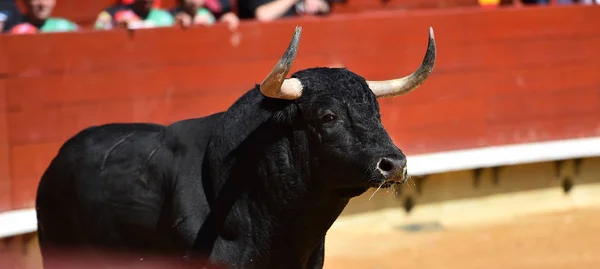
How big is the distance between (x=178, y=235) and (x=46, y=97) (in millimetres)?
2335

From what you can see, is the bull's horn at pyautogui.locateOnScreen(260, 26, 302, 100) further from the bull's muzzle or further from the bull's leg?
the bull's leg

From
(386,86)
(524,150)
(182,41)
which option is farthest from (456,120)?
(386,86)

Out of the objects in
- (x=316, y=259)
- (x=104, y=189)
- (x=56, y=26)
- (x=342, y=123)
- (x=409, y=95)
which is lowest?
(x=409, y=95)

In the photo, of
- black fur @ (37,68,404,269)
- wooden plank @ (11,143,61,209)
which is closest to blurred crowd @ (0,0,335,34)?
wooden plank @ (11,143,61,209)

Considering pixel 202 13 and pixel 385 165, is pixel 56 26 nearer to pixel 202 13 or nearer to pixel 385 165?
pixel 202 13

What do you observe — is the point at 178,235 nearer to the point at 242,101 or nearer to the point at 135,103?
the point at 242,101

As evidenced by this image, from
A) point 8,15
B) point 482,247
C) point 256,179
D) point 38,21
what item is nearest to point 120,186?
point 256,179

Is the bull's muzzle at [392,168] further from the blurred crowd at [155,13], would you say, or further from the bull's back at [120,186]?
the blurred crowd at [155,13]

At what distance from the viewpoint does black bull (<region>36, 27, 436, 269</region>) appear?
325 cm

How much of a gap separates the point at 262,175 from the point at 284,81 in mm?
323

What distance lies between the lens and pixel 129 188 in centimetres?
365

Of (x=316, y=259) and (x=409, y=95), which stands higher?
(x=316, y=259)

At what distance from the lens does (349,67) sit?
21.6ft

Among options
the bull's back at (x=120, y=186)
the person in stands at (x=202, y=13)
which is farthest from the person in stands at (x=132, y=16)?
the bull's back at (x=120, y=186)
